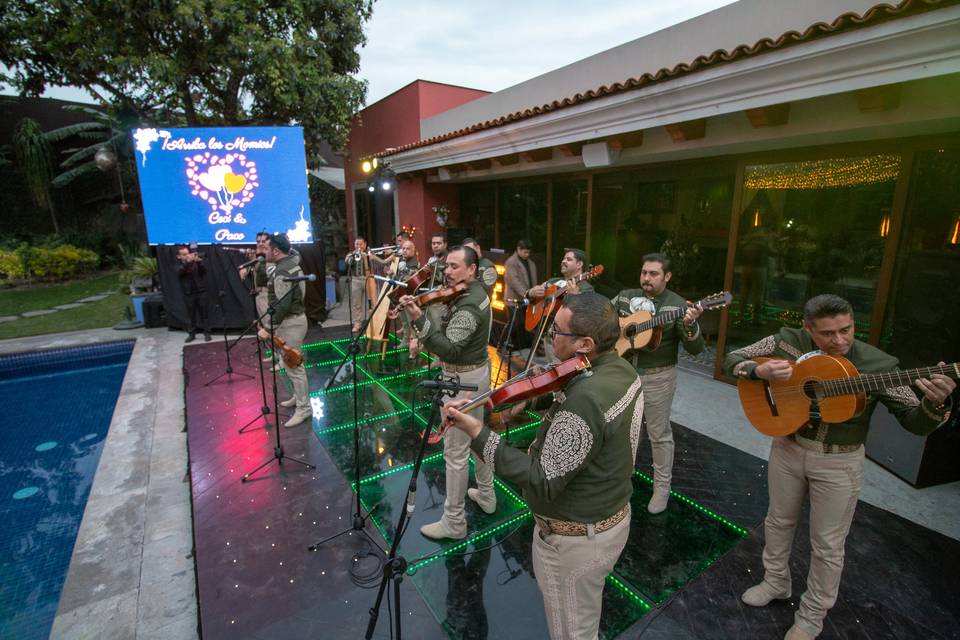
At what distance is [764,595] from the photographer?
289 centimetres

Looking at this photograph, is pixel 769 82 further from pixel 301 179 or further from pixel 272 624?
pixel 301 179

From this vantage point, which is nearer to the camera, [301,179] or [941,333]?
[941,333]

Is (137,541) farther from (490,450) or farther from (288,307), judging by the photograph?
(490,450)

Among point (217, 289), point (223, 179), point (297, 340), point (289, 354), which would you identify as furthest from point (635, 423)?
point (217, 289)

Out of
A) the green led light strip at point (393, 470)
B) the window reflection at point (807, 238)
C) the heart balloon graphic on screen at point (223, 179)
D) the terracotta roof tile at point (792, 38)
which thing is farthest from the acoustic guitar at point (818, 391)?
the heart balloon graphic on screen at point (223, 179)

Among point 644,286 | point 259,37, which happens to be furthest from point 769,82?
point 259,37

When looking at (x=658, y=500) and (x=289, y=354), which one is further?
(x=289, y=354)

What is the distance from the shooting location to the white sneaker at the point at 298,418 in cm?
548

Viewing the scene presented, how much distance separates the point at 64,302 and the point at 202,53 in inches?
328

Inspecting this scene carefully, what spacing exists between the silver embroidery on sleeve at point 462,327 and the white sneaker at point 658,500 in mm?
2096

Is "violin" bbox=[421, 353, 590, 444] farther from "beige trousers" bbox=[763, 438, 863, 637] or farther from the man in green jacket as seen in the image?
the man in green jacket

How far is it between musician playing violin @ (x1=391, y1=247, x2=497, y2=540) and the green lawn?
10804 mm

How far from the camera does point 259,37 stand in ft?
36.0

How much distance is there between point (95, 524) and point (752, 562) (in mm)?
5420
